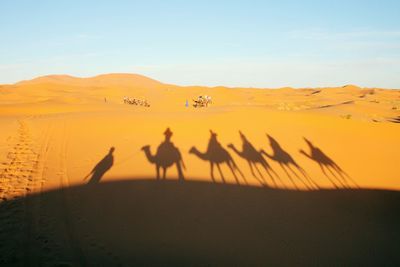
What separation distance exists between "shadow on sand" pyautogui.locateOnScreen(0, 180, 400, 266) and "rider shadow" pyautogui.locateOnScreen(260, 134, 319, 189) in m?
0.93

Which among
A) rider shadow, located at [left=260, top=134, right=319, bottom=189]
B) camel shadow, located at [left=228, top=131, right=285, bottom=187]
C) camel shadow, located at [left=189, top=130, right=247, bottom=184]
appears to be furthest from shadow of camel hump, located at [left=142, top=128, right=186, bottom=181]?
rider shadow, located at [left=260, top=134, right=319, bottom=189]

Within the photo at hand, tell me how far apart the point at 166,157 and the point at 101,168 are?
2.07 metres

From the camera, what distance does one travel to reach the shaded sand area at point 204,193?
575 cm

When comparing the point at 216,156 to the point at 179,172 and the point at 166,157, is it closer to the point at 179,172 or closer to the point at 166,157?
the point at 166,157

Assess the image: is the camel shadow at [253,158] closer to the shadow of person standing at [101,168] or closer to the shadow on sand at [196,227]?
the shadow on sand at [196,227]

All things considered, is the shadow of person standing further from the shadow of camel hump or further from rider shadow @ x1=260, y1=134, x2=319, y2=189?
rider shadow @ x1=260, y1=134, x2=319, y2=189

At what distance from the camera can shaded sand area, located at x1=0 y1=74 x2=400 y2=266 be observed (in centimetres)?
575

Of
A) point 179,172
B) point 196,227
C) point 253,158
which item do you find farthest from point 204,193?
point 253,158

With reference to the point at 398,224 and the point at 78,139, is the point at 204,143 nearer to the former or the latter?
the point at 78,139

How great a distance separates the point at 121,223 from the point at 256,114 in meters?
11.2

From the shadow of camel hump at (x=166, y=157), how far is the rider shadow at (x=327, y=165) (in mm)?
4065

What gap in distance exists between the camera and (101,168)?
10.5m

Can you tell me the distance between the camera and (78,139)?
47.8ft

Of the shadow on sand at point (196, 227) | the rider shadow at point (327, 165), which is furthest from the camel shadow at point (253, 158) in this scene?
the rider shadow at point (327, 165)
